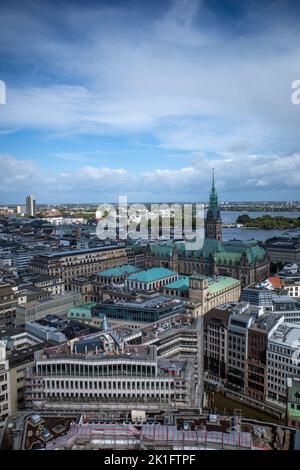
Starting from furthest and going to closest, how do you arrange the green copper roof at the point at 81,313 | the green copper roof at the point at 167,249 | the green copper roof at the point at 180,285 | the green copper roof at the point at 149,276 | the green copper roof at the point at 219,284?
1. the green copper roof at the point at 167,249
2. the green copper roof at the point at 149,276
3. the green copper roof at the point at 180,285
4. the green copper roof at the point at 219,284
5. the green copper roof at the point at 81,313

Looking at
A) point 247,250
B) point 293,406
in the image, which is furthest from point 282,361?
point 247,250

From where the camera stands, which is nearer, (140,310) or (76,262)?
(140,310)

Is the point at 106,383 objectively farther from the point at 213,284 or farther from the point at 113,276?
the point at 113,276

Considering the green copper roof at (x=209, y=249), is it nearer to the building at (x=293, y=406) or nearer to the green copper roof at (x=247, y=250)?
the green copper roof at (x=247, y=250)

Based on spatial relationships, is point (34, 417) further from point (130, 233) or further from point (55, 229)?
point (55, 229)

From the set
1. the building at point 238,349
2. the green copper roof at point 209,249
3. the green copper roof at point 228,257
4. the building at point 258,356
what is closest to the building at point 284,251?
the green copper roof at point 209,249
